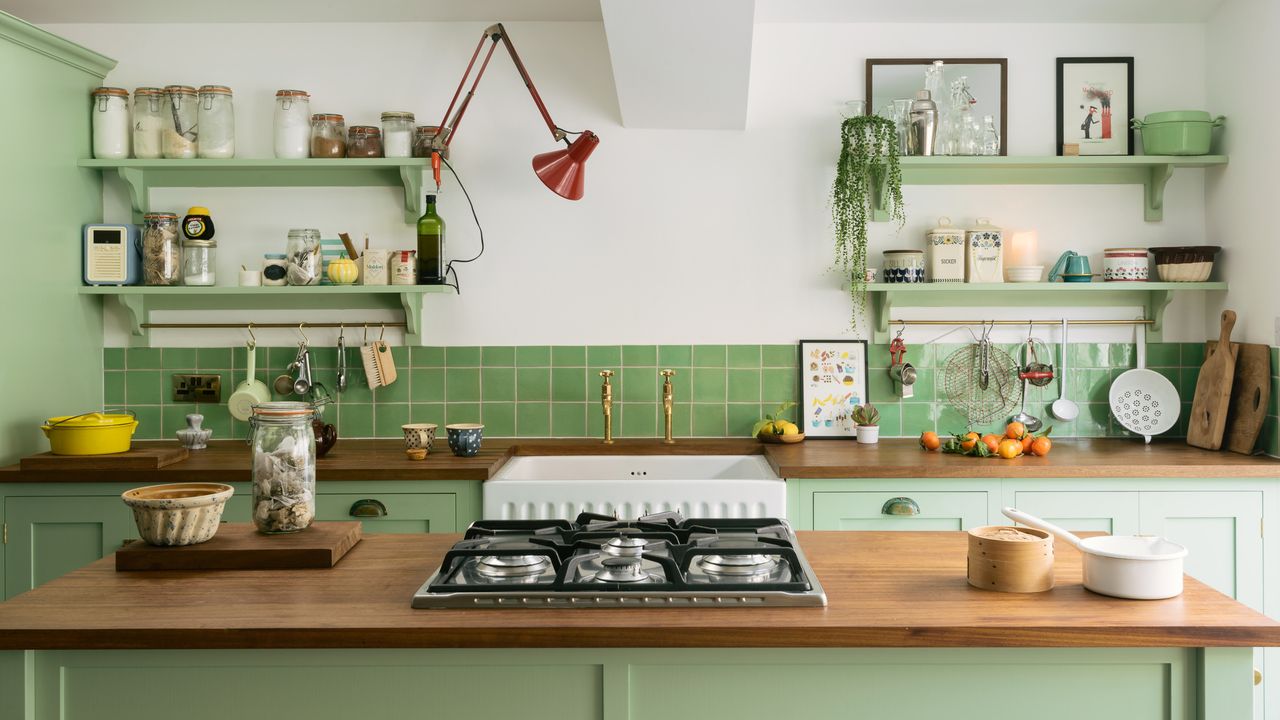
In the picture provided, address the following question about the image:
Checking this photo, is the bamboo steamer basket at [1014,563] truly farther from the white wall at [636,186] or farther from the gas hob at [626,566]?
the white wall at [636,186]

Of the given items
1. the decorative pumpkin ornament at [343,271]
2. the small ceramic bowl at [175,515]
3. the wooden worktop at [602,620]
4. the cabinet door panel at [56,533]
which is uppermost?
the decorative pumpkin ornament at [343,271]

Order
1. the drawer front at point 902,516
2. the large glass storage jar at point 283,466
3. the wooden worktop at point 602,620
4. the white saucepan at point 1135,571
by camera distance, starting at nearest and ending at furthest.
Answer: the wooden worktop at point 602,620, the white saucepan at point 1135,571, the large glass storage jar at point 283,466, the drawer front at point 902,516

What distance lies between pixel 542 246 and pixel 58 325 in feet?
5.80

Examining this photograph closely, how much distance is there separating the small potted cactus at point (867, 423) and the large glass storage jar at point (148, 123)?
2.79 m

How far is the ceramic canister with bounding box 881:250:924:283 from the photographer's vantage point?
139 inches

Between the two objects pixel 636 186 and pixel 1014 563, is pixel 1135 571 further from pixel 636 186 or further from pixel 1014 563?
pixel 636 186

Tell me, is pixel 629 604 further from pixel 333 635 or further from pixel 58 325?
pixel 58 325

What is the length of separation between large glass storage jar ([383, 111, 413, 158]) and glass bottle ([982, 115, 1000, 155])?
7.07ft

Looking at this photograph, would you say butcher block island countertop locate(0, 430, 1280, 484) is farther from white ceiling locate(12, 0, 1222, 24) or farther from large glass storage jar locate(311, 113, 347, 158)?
white ceiling locate(12, 0, 1222, 24)

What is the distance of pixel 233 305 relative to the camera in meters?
3.72

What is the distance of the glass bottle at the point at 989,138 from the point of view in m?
3.58

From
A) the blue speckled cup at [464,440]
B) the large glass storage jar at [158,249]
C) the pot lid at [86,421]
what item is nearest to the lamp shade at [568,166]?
the blue speckled cup at [464,440]

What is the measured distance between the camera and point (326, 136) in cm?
353

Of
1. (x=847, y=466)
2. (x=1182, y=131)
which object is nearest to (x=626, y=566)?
(x=847, y=466)
